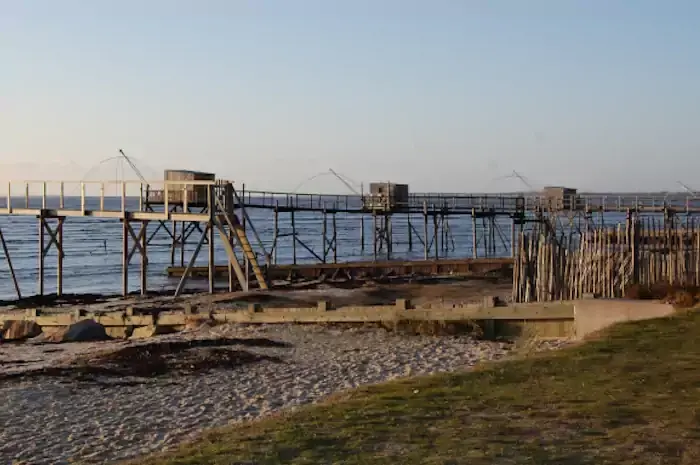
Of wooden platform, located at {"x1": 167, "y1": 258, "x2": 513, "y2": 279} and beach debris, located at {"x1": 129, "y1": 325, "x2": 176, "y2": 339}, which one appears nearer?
beach debris, located at {"x1": 129, "y1": 325, "x2": 176, "y2": 339}

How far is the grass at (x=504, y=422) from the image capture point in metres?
8.23

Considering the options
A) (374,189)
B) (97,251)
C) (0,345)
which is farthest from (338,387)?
(97,251)

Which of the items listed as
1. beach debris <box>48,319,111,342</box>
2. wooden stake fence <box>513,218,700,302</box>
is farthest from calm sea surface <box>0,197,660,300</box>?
wooden stake fence <box>513,218,700,302</box>

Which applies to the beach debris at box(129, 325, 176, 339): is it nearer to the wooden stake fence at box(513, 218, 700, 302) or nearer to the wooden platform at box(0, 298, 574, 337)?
the wooden platform at box(0, 298, 574, 337)

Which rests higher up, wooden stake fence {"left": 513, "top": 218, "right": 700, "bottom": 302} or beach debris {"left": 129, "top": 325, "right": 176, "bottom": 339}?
wooden stake fence {"left": 513, "top": 218, "right": 700, "bottom": 302}

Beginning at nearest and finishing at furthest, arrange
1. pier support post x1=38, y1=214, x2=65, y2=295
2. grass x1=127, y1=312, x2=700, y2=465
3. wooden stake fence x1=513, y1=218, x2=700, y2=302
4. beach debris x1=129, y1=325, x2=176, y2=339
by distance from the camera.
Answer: grass x1=127, y1=312, x2=700, y2=465 → wooden stake fence x1=513, y1=218, x2=700, y2=302 → beach debris x1=129, y1=325, x2=176, y2=339 → pier support post x1=38, y1=214, x2=65, y2=295

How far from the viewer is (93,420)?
1170 cm

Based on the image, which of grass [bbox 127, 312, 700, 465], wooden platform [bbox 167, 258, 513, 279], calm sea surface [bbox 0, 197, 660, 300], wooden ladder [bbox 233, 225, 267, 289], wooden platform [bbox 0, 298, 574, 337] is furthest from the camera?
calm sea surface [bbox 0, 197, 660, 300]

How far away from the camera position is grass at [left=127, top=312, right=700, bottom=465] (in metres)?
8.23

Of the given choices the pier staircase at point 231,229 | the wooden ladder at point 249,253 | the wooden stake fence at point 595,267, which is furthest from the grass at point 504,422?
the pier staircase at point 231,229

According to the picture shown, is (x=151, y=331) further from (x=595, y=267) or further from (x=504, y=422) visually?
(x=504, y=422)

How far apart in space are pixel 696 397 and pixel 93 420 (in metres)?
7.64

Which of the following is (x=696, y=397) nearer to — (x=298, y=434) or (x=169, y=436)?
(x=298, y=434)

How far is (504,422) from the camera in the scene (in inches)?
368
